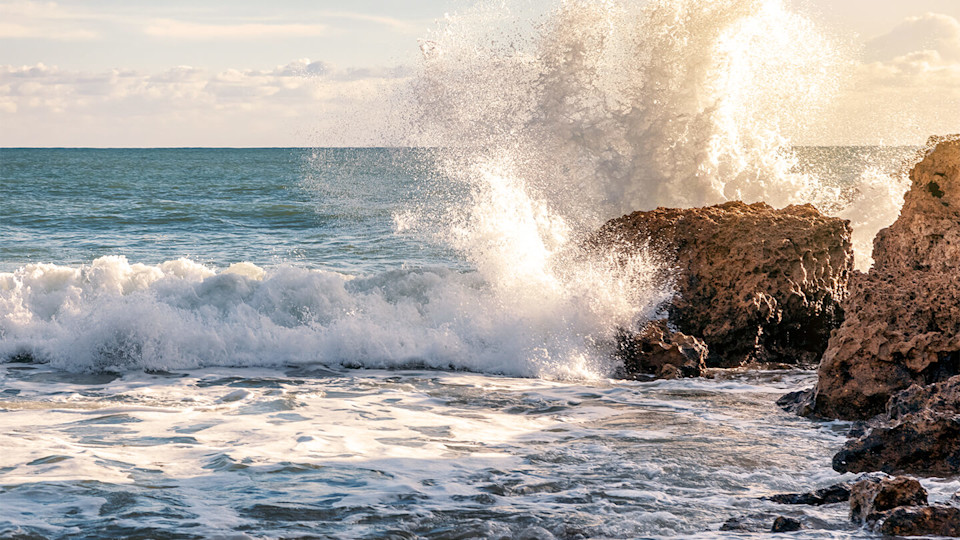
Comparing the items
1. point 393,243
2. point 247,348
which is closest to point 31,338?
Result: point 247,348

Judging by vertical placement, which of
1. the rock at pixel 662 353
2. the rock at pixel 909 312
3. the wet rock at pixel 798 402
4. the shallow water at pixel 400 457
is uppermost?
the rock at pixel 909 312

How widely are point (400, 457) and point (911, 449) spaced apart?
2.49 metres

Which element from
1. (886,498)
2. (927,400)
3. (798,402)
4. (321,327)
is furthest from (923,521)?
(321,327)

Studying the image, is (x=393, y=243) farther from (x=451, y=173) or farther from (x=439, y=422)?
(x=439, y=422)

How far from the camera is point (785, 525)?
3529 millimetres

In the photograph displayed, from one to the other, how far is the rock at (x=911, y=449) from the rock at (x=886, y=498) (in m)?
0.64

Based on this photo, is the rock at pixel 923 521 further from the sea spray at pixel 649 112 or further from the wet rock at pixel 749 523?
the sea spray at pixel 649 112

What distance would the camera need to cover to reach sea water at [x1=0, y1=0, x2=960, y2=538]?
3.93 metres

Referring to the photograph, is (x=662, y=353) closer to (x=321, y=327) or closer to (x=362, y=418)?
(x=362, y=418)

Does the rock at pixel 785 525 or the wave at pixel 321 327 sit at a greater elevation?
the wave at pixel 321 327

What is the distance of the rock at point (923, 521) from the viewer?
3.38 m

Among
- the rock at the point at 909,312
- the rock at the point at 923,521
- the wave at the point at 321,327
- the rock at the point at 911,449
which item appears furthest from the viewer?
the wave at the point at 321,327

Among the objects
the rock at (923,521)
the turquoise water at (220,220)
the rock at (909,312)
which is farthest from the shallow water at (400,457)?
the turquoise water at (220,220)

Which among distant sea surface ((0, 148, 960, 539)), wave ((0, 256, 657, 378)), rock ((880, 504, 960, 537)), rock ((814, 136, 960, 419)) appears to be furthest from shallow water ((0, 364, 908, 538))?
wave ((0, 256, 657, 378))
